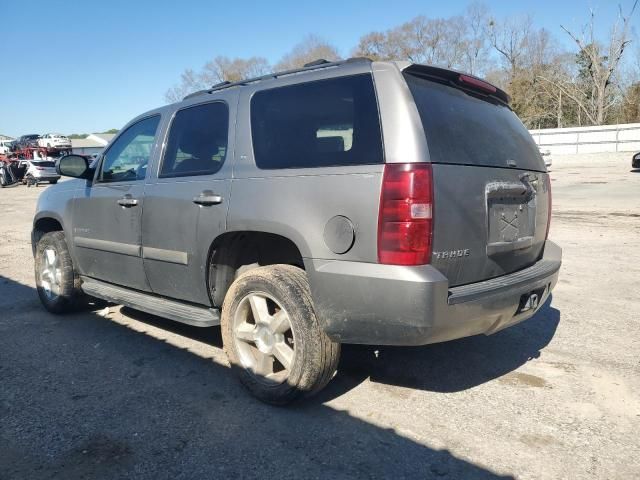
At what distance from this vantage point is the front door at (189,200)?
3424 millimetres

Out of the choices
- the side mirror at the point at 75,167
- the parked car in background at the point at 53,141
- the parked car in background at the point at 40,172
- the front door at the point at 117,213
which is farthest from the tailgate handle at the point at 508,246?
the parked car in background at the point at 53,141

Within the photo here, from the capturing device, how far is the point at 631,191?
51.2ft

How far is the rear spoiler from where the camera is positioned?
9.53ft

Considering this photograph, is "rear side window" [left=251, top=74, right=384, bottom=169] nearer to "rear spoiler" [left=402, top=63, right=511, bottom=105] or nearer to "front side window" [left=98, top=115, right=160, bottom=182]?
"rear spoiler" [left=402, top=63, right=511, bottom=105]

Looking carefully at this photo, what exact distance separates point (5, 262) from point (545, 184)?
8.20 metres

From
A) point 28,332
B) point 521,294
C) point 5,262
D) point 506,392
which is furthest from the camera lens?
point 5,262

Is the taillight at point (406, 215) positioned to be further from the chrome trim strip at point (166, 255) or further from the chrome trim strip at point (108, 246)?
the chrome trim strip at point (108, 246)

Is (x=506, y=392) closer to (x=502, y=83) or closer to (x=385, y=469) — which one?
(x=385, y=469)

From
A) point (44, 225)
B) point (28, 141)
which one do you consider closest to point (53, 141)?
point (28, 141)

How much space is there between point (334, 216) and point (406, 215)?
0.40 m

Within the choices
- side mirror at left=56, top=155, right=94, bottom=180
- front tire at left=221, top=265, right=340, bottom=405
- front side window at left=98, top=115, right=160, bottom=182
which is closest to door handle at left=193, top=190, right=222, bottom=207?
front tire at left=221, top=265, right=340, bottom=405

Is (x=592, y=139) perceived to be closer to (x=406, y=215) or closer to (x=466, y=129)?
Result: (x=466, y=129)

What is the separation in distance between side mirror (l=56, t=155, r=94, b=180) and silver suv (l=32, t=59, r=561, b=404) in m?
0.78

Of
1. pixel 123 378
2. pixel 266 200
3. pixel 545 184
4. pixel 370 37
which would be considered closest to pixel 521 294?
pixel 545 184
